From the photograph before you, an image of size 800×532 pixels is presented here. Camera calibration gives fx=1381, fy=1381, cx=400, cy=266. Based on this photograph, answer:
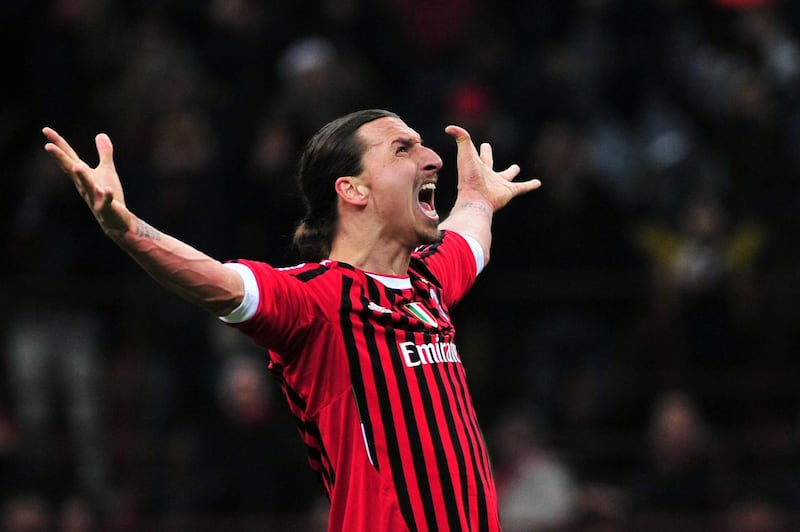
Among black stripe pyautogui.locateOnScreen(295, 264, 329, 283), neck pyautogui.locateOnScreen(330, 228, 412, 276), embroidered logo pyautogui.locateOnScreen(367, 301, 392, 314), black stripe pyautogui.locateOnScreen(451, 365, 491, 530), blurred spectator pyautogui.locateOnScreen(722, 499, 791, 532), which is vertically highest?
neck pyautogui.locateOnScreen(330, 228, 412, 276)

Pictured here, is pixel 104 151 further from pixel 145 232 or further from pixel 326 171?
pixel 326 171

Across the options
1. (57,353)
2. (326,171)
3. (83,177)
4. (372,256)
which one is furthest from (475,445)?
(57,353)

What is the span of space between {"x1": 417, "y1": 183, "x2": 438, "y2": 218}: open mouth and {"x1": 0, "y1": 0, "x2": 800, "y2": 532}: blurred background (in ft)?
14.2

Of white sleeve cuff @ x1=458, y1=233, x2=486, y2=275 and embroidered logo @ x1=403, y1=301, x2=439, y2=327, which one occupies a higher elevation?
white sleeve cuff @ x1=458, y1=233, x2=486, y2=275

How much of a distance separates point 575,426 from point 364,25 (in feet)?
12.5

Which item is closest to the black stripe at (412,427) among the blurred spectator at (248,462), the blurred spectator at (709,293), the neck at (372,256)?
the neck at (372,256)

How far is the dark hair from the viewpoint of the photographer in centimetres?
509

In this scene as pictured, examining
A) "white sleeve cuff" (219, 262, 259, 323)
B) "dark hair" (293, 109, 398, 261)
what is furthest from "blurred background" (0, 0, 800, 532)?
"white sleeve cuff" (219, 262, 259, 323)

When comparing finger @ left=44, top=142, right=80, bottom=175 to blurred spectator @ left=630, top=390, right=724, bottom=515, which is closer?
finger @ left=44, top=142, right=80, bottom=175

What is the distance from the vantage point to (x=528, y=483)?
9461 mm

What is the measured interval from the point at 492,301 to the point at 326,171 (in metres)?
5.10

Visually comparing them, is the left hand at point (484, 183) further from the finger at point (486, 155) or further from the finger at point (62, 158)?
the finger at point (62, 158)

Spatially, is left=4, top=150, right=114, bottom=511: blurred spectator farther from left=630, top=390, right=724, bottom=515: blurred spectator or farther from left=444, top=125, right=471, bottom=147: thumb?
left=444, top=125, right=471, bottom=147: thumb

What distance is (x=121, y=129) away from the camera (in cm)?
1107
